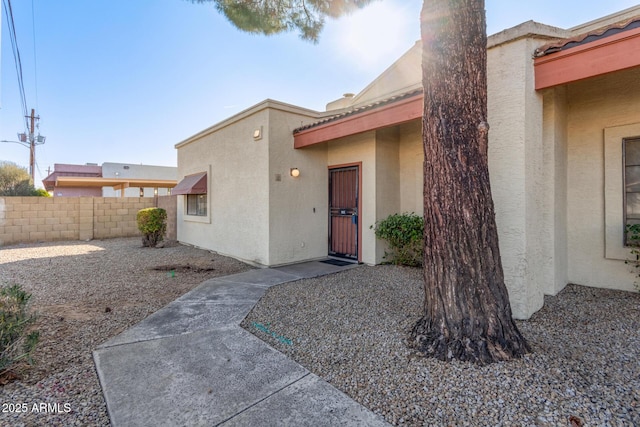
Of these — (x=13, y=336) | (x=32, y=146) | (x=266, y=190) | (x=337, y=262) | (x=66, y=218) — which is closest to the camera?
(x=13, y=336)

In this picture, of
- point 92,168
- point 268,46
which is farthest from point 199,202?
point 92,168

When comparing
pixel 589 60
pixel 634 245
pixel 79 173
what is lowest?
pixel 634 245

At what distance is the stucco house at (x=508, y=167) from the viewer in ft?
12.9

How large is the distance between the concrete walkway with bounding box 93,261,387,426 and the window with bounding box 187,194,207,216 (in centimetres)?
652

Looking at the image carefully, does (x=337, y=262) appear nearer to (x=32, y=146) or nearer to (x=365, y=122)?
(x=365, y=122)

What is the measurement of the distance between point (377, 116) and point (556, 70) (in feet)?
9.18

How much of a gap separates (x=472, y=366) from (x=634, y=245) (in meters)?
4.26

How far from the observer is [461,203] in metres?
2.94

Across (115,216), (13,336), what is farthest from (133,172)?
(13,336)

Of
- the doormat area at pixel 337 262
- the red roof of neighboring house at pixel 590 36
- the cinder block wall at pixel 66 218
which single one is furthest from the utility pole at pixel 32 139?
the red roof of neighboring house at pixel 590 36

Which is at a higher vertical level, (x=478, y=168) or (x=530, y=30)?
(x=530, y=30)

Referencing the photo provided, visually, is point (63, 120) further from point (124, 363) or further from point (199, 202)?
point (124, 363)

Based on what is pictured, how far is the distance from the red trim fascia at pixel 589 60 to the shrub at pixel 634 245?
266cm

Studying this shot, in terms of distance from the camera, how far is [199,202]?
10.6 meters
